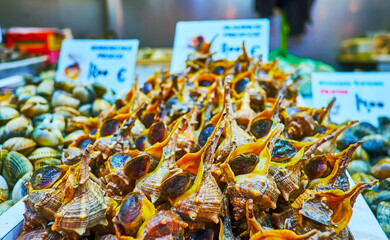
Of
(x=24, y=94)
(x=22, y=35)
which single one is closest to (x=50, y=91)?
(x=24, y=94)

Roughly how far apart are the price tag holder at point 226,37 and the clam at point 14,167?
1.03m

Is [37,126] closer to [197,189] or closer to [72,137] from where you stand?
[72,137]

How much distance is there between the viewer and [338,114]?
1.83m

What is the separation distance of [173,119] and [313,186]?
1.83 ft

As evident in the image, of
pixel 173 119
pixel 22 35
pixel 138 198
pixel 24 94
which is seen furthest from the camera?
pixel 22 35

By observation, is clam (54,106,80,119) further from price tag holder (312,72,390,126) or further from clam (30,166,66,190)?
price tag holder (312,72,390,126)

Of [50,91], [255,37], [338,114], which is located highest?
[255,37]

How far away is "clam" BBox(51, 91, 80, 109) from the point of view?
1.69m

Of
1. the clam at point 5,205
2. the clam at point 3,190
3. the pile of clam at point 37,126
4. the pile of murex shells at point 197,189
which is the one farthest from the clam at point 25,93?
the pile of murex shells at point 197,189

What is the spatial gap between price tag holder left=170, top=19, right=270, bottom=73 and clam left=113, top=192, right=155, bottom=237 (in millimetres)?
1391

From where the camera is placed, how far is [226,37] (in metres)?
2.08

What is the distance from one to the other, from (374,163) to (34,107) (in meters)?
1.62

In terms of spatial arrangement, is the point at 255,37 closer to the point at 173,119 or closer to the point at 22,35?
the point at 173,119

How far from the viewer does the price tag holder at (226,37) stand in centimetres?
199
